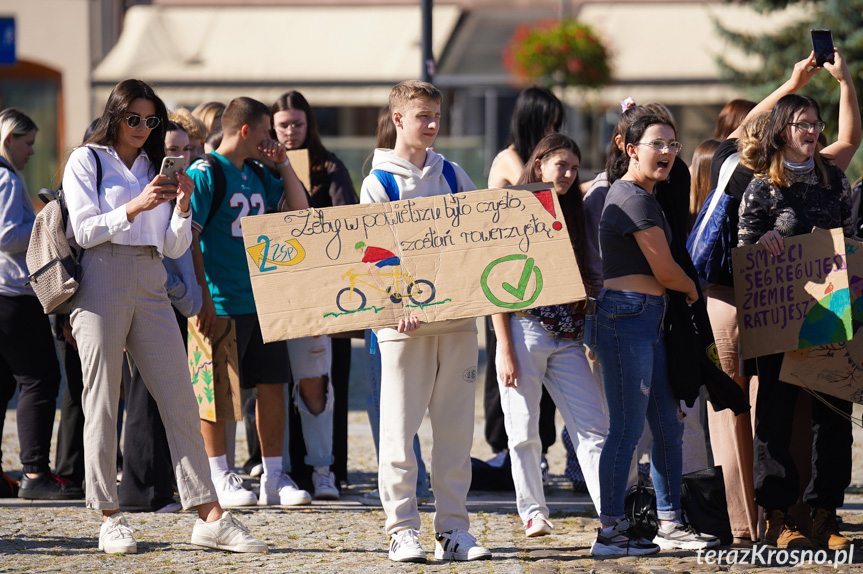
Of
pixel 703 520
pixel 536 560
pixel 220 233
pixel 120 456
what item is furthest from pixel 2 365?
pixel 703 520

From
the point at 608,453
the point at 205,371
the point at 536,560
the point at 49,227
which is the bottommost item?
the point at 536,560

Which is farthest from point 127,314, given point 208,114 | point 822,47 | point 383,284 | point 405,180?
point 822,47

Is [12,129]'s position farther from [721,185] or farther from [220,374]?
[721,185]

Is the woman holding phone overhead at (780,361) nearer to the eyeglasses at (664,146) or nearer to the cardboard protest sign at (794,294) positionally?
the cardboard protest sign at (794,294)

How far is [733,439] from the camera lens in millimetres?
5496

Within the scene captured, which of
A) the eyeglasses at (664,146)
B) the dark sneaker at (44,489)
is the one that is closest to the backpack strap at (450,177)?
the eyeglasses at (664,146)

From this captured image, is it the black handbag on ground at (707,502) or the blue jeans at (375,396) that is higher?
the blue jeans at (375,396)

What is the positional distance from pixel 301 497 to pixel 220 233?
5.04ft

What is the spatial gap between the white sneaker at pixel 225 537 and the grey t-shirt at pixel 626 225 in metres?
2.04

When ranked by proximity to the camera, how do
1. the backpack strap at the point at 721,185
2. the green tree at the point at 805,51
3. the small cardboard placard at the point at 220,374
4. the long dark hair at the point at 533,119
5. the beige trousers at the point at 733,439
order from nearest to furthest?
the backpack strap at the point at 721,185 → the beige trousers at the point at 733,439 → the small cardboard placard at the point at 220,374 → the long dark hair at the point at 533,119 → the green tree at the point at 805,51

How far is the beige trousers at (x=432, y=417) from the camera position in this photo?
4.92 metres

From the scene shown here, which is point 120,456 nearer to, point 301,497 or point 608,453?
point 301,497

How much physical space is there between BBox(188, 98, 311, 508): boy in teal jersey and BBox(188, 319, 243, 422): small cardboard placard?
0.07 meters

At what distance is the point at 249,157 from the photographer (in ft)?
20.6
